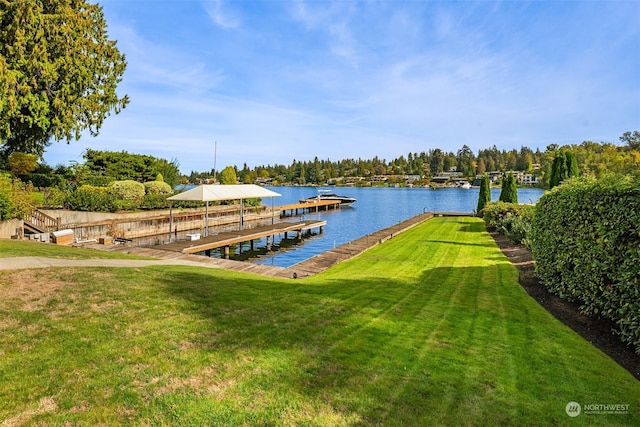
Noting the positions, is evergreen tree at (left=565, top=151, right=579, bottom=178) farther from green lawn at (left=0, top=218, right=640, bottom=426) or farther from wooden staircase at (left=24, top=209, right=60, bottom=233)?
wooden staircase at (left=24, top=209, right=60, bottom=233)

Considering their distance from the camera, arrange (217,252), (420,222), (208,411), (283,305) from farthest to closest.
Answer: (420,222), (217,252), (283,305), (208,411)

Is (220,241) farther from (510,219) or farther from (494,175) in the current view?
(494,175)

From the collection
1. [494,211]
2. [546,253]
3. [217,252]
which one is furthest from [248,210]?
[546,253]

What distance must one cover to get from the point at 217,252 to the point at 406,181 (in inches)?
6046

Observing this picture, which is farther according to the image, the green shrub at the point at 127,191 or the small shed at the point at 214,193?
→ the green shrub at the point at 127,191

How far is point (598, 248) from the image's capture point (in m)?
6.09

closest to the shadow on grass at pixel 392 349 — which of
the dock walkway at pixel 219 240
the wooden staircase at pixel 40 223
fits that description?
the dock walkway at pixel 219 240

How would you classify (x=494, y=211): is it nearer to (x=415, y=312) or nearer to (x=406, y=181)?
(x=415, y=312)

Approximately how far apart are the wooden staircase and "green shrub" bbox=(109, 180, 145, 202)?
10426 mm

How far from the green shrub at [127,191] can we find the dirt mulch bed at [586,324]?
2968cm

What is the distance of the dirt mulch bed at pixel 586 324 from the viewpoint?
5.20 metres

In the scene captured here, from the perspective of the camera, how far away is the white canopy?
20.6 meters

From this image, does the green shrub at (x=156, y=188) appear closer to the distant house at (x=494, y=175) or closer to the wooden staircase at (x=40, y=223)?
the wooden staircase at (x=40, y=223)

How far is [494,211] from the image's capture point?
23.7 metres
